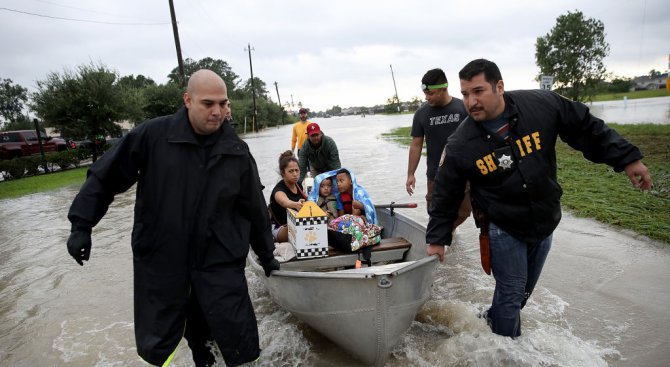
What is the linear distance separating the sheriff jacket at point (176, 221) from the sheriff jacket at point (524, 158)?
4.75ft

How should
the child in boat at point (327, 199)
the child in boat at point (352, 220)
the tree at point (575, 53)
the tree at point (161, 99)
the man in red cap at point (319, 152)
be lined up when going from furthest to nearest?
the tree at point (575, 53), the tree at point (161, 99), the man in red cap at point (319, 152), the child in boat at point (327, 199), the child in boat at point (352, 220)

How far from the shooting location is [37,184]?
16.4 m

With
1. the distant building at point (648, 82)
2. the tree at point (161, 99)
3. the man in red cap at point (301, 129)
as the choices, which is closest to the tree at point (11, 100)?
the tree at point (161, 99)

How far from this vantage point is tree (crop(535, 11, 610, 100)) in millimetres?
54500

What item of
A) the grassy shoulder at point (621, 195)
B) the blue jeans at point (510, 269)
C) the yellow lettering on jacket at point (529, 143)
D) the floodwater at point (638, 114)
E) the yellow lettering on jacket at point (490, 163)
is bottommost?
the grassy shoulder at point (621, 195)

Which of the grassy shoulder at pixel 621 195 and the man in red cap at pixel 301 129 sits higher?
the man in red cap at pixel 301 129

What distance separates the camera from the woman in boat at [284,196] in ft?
16.4

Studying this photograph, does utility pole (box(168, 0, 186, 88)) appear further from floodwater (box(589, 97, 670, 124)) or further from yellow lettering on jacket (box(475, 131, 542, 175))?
floodwater (box(589, 97, 670, 124))

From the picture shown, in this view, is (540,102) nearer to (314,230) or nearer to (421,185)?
(314,230)

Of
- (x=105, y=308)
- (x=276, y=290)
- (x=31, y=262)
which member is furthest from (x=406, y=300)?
(x=31, y=262)

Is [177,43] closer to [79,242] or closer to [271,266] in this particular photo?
[271,266]

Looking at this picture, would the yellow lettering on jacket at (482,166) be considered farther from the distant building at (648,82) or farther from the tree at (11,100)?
the distant building at (648,82)

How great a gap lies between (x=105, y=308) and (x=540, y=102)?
5488 millimetres

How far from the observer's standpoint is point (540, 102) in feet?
9.64
